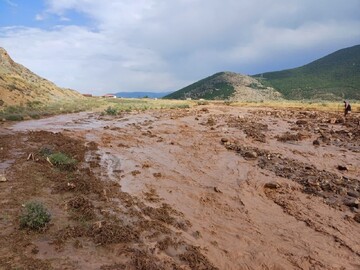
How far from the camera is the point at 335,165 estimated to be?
1295 cm

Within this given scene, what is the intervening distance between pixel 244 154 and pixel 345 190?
5.25 m

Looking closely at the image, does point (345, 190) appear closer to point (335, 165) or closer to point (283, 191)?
point (283, 191)

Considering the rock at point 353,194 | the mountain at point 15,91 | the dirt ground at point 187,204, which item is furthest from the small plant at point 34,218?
the mountain at point 15,91

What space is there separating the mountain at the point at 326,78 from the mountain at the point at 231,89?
4.88m

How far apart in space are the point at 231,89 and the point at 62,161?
80581 mm

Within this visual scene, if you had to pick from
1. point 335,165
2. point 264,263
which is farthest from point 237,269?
point 335,165

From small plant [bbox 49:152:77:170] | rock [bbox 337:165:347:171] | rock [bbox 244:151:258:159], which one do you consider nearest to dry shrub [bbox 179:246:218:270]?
small plant [bbox 49:152:77:170]

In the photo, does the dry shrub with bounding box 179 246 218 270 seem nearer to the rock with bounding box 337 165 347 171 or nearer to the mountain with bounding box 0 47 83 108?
the rock with bounding box 337 165 347 171

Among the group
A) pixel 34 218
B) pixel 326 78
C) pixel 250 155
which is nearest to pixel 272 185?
pixel 250 155

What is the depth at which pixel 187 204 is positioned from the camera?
31.2 feet

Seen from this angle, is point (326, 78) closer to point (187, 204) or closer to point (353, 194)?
point (353, 194)

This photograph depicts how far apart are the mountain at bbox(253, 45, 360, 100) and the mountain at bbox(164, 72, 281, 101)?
488 centimetres

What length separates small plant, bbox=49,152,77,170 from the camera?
482 inches

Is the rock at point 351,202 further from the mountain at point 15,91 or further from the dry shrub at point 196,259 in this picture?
the mountain at point 15,91
